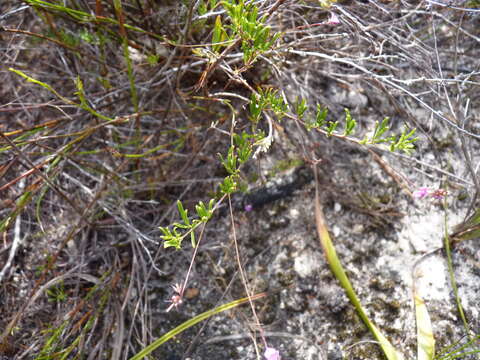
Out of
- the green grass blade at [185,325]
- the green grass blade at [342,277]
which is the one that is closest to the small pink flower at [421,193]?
the green grass blade at [342,277]

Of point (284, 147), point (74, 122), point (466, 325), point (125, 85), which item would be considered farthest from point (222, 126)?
point (466, 325)

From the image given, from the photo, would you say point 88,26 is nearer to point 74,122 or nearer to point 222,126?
point 74,122

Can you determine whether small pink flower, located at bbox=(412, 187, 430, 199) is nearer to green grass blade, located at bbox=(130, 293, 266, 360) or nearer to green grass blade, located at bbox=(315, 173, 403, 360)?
green grass blade, located at bbox=(315, 173, 403, 360)

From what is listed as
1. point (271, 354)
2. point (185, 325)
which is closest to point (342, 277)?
point (271, 354)

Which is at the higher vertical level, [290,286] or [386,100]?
[386,100]

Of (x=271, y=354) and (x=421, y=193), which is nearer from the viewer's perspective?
(x=271, y=354)

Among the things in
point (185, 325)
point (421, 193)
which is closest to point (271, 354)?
point (185, 325)

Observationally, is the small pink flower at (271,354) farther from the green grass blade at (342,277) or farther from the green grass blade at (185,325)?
the green grass blade at (342,277)

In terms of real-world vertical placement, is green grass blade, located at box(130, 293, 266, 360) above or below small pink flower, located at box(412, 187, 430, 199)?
below

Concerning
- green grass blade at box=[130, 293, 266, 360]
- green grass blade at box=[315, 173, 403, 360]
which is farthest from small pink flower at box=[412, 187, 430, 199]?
green grass blade at box=[130, 293, 266, 360]

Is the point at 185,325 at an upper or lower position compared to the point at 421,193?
lower

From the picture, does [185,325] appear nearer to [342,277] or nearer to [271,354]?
[271,354]
